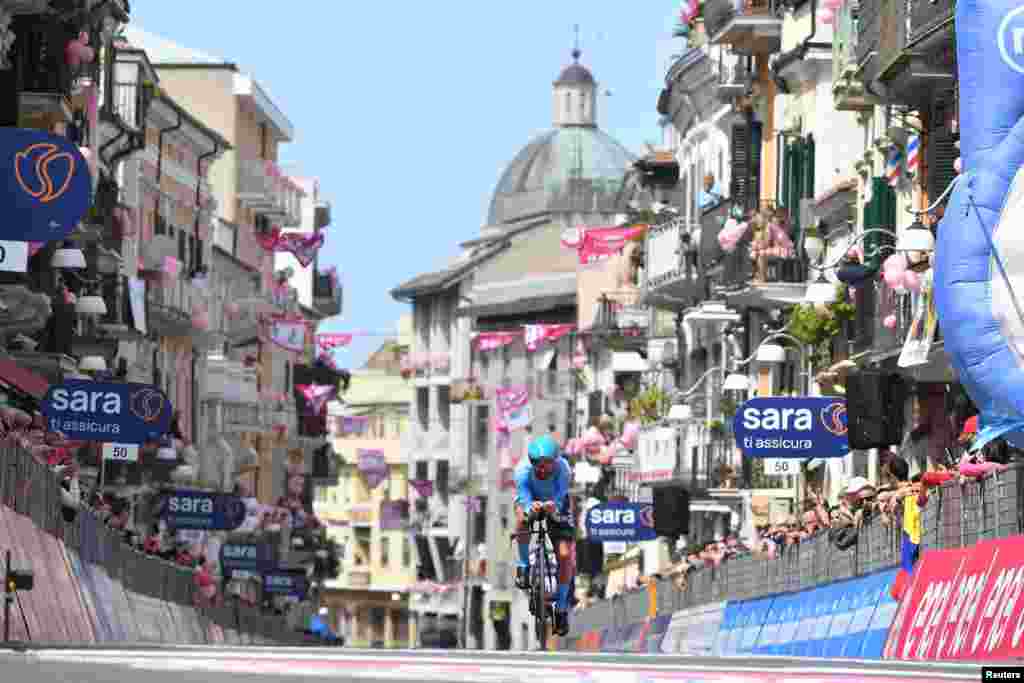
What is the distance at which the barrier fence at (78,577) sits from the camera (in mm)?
34125

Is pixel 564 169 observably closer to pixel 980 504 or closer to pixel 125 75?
pixel 125 75

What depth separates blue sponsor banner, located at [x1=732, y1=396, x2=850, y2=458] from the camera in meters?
48.7

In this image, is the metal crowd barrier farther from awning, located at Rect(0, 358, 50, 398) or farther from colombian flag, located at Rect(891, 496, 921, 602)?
awning, located at Rect(0, 358, 50, 398)

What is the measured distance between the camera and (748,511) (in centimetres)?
7150

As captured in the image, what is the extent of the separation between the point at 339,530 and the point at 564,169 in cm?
3532

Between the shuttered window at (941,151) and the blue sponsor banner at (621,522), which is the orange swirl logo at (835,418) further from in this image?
the blue sponsor banner at (621,522)

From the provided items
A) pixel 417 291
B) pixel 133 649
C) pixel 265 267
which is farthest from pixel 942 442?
pixel 417 291

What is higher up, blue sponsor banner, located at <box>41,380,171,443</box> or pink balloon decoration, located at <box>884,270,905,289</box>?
pink balloon decoration, located at <box>884,270,905,289</box>

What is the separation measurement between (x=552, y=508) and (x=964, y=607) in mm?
3438

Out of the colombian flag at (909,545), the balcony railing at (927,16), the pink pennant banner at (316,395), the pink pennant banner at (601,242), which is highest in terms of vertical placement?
the balcony railing at (927,16)

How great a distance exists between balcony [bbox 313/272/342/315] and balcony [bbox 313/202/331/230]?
126 inches

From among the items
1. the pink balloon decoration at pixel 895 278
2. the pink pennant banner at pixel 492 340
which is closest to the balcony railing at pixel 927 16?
the pink balloon decoration at pixel 895 278

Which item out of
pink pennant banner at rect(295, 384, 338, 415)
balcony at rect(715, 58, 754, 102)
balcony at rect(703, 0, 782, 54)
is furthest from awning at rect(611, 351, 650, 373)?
pink pennant banner at rect(295, 384, 338, 415)

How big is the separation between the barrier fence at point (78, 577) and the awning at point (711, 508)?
16616 millimetres
